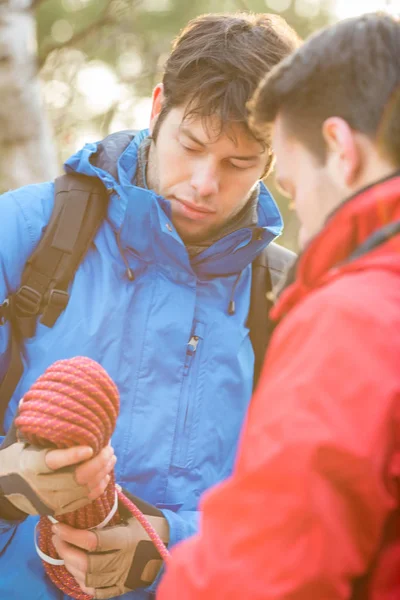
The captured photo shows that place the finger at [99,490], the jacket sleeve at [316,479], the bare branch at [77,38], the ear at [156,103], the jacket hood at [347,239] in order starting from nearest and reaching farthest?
the jacket sleeve at [316,479] → the jacket hood at [347,239] → the finger at [99,490] → the ear at [156,103] → the bare branch at [77,38]

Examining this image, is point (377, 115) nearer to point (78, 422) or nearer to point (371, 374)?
point (371, 374)

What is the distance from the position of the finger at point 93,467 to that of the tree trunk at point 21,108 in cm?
357

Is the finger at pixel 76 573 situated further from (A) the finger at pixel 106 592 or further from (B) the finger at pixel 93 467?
(B) the finger at pixel 93 467

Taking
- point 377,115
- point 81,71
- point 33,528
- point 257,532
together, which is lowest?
point 81,71

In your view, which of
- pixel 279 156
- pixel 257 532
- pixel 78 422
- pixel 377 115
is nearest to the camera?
pixel 257 532

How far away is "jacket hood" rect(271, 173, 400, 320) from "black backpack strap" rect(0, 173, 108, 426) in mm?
1091

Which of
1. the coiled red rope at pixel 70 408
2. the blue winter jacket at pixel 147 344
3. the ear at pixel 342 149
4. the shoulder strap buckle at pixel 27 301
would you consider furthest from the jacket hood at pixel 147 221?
the ear at pixel 342 149

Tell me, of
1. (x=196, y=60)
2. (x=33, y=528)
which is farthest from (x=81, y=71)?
(x=33, y=528)

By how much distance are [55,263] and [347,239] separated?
1235mm

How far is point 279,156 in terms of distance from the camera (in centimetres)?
173

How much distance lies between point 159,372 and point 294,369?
126 cm

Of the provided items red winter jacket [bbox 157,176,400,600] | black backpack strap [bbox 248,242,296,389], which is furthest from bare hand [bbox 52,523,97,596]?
red winter jacket [bbox 157,176,400,600]

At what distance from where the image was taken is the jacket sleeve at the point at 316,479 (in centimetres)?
109

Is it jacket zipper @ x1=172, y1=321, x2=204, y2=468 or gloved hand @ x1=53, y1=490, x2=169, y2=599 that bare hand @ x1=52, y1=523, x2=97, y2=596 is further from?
jacket zipper @ x1=172, y1=321, x2=204, y2=468
